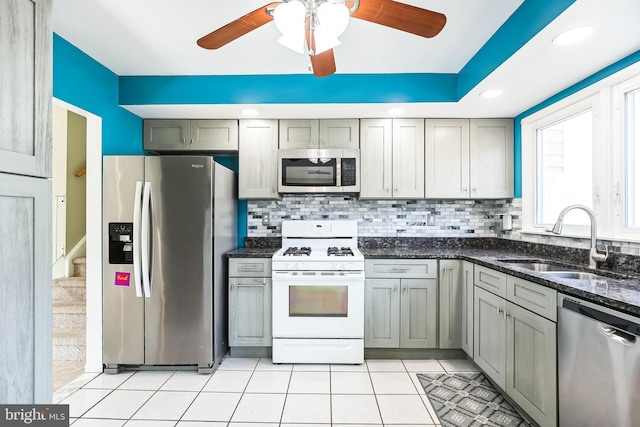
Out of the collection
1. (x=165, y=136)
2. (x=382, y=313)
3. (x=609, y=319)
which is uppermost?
(x=165, y=136)

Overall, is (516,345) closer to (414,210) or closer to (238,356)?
(414,210)

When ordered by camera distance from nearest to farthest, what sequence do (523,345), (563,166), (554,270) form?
1. (523,345)
2. (554,270)
3. (563,166)

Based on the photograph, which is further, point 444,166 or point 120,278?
point 444,166

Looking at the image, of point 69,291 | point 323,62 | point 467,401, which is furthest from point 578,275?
point 69,291

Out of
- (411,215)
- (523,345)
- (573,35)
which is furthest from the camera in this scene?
(411,215)

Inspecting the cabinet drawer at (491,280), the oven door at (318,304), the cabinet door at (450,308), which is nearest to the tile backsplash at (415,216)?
the cabinet door at (450,308)

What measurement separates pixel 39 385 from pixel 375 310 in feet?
7.34

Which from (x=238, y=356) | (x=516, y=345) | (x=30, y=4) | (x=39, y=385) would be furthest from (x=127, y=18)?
(x=516, y=345)

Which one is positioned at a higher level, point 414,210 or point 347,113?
point 347,113

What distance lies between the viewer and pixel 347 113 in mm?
3035

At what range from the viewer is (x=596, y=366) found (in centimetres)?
145

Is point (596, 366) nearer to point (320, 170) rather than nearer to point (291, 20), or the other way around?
point (291, 20)

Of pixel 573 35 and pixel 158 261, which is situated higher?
pixel 573 35

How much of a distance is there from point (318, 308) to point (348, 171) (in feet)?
4.11
